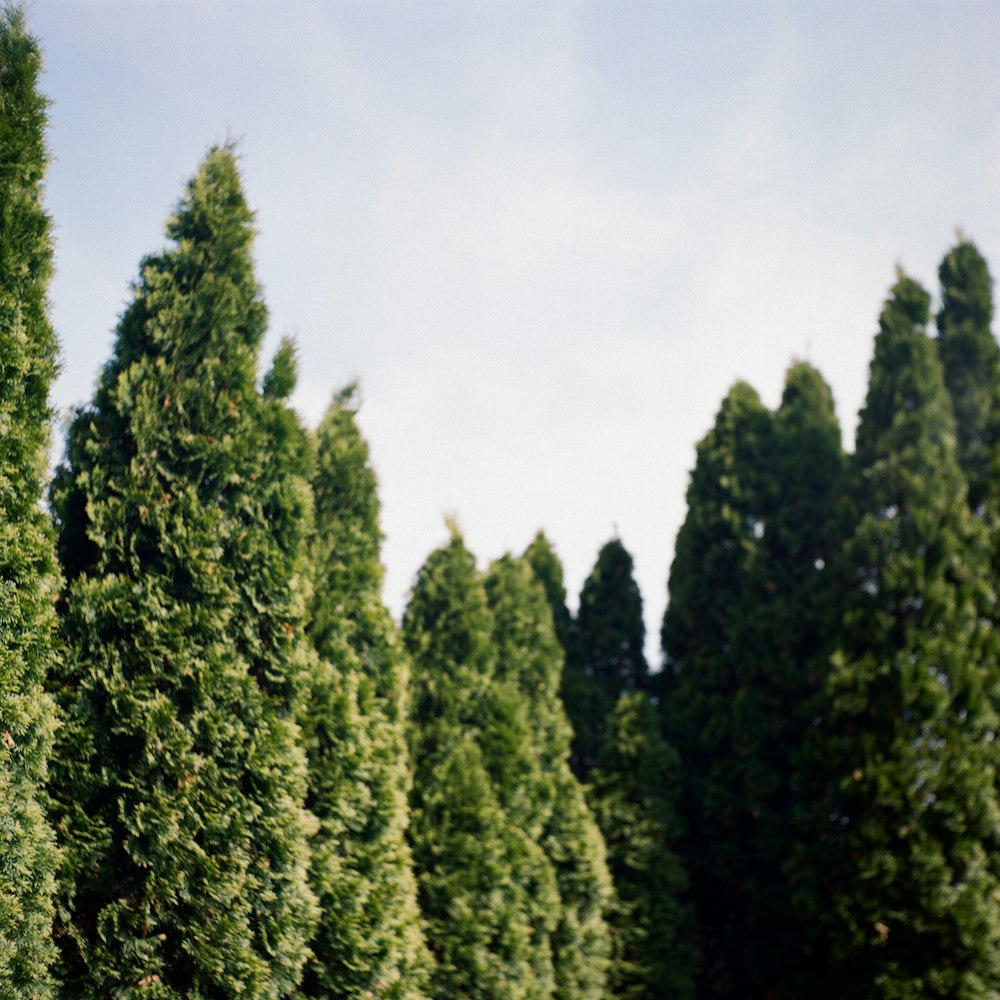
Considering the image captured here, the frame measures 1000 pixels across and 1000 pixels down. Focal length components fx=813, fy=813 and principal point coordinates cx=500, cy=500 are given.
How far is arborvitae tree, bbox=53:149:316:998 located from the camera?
540cm

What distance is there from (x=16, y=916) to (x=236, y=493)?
3.16 meters

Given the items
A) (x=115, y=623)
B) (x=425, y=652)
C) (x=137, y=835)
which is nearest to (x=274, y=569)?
(x=115, y=623)

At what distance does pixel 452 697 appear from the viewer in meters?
9.41

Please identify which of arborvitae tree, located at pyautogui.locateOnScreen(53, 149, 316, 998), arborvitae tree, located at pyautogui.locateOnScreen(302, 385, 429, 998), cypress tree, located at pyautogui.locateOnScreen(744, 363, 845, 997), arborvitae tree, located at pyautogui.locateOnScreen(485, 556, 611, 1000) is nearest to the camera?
arborvitae tree, located at pyautogui.locateOnScreen(53, 149, 316, 998)

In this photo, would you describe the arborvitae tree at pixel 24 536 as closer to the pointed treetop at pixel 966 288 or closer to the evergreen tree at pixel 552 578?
the evergreen tree at pixel 552 578

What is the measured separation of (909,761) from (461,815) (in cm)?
514

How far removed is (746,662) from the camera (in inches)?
464

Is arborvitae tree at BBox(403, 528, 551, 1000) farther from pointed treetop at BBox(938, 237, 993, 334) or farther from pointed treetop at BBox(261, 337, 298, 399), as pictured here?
pointed treetop at BBox(938, 237, 993, 334)

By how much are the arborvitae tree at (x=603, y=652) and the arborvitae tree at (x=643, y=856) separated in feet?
4.36

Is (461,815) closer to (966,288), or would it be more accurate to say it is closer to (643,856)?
(643,856)

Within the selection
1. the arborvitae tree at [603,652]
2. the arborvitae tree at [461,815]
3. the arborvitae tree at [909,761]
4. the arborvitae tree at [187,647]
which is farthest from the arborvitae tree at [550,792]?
the arborvitae tree at [187,647]

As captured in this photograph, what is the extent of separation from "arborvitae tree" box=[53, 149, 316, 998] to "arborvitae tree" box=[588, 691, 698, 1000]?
5.88 metres

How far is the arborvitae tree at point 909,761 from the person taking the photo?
29.3 feet


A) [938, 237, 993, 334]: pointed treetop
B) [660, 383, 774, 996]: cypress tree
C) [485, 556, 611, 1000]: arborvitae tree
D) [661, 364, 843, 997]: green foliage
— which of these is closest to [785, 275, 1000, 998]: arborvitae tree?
[661, 364, 843, 997]: green foliage
